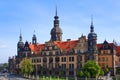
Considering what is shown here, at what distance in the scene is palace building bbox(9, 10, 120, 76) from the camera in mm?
90125

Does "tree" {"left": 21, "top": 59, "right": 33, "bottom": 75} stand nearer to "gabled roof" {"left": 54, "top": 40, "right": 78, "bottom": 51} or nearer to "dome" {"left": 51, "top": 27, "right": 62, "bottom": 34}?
"gabled roof" {"left": 54, "top": 40, "right": 78, "bottom": 51}

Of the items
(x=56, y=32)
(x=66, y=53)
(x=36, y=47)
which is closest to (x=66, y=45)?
(x=66, y=53)

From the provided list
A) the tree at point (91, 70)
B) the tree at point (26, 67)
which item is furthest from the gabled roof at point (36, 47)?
the tree at point (91, 70)

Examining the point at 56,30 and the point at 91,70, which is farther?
the point at 56,30

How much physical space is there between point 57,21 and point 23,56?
1540cm

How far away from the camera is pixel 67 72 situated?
313 feet

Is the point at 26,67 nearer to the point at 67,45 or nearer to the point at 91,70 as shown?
the point at 67,45

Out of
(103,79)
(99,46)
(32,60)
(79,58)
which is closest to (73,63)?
(79,58)

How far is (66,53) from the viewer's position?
96375 mm

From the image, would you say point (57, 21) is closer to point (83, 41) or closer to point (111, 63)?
point (83, 41)

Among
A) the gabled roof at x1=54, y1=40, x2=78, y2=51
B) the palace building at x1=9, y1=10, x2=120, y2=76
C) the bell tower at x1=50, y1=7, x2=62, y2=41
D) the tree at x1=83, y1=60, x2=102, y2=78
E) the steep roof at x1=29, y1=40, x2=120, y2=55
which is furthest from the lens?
the bell tower at x1=50, y1=7, x2=62, y2=41

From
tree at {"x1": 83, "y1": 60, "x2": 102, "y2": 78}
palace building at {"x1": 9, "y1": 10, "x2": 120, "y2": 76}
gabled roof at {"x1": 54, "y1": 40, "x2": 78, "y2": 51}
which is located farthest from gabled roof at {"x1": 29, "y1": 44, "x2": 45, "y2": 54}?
tree at {"x1": 83, "y1": 60, "x2": 102, "y2": 78}

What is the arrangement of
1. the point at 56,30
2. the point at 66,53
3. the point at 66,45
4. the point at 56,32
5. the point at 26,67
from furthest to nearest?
the point at 56,30 → the point at 56,32 → the point at 66,45 → the point at 66,53 → the point at 26,67

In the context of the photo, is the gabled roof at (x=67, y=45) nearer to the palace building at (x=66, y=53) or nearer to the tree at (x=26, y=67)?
the palace building at (x=66, y=53)
